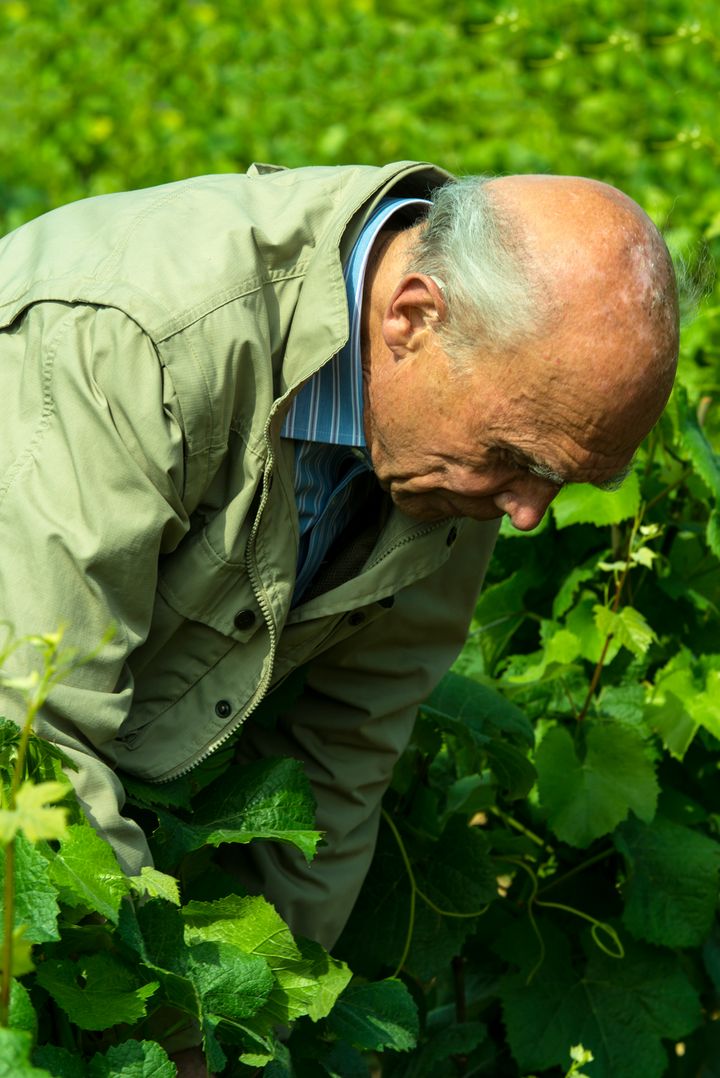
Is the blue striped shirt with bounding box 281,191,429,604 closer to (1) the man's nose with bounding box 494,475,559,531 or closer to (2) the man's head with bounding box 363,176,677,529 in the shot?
(2) the man's head with bounding box 363,176,677,529

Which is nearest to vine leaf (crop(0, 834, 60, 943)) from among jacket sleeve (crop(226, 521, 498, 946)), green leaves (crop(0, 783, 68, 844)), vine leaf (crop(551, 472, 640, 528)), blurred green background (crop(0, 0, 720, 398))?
green leaves (crop(0, 783, 68, 844))

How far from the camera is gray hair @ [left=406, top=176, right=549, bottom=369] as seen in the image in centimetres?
196

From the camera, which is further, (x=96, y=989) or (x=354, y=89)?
(x=354, y=89)

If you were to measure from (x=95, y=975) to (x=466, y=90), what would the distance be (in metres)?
5.45

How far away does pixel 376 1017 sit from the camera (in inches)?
83.9

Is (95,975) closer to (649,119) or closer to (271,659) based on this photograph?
(271,659)

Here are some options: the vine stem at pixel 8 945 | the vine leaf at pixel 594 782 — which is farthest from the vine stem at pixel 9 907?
the vine leaf at pixel 594 782

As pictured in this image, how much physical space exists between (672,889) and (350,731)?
0.71 m

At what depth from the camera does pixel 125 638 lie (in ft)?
6.08

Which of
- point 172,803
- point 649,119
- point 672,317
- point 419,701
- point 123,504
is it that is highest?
point 672,317

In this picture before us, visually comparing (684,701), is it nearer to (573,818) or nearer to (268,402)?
(573,818)

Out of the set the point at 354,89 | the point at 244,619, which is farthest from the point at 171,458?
the point at 354,89

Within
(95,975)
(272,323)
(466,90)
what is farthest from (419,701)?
(466,90)

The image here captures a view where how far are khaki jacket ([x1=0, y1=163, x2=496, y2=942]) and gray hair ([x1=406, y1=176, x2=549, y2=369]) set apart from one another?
0.11m
